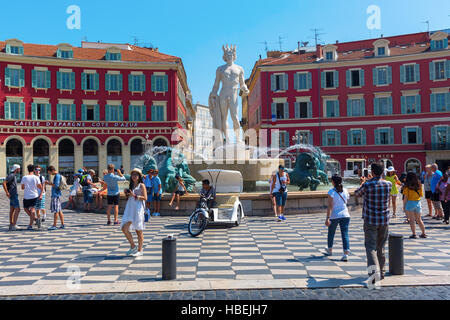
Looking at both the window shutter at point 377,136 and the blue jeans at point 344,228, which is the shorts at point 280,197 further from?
the window shutter at point 377,136

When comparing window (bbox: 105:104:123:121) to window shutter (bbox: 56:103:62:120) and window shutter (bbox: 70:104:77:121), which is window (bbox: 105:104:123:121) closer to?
window shutter (bbox: 70:104:77:121)

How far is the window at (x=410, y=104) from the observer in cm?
3969

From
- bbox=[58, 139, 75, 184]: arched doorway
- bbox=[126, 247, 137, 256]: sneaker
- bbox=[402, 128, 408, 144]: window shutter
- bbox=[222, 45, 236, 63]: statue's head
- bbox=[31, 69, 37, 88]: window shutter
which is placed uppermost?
bbox=[31, 69, 37, 88]: window shutter

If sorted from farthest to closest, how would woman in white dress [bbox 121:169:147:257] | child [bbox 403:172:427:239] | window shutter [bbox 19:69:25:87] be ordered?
window shutter [bbox 19:69:25:87] < child [bbox 403:172:427:239] < woman in white dress [bbox 121:169:147:257]

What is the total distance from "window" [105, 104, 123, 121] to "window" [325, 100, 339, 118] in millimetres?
20920

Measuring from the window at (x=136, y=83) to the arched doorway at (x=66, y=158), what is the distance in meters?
8.02

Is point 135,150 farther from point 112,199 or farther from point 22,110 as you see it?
point 112,199

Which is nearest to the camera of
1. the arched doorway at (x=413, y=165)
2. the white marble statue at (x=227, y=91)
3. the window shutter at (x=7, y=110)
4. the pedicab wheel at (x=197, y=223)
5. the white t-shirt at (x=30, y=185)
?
the pedicab wheel at (x=197, y=223)

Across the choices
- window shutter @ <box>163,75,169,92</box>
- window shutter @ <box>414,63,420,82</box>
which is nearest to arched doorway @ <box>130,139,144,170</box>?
window shutter @ <box>163,75,169,92</box>

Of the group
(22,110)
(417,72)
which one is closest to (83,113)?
(22,110)

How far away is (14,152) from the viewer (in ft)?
124

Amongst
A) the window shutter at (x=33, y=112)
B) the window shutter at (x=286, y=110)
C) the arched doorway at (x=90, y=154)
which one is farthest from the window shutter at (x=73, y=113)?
the window shutter at (x=286, y=110)

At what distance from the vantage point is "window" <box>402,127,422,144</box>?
130 feet

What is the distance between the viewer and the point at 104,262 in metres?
6.84
